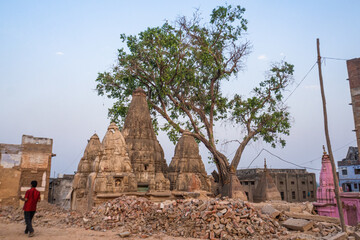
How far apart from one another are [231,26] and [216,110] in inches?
230

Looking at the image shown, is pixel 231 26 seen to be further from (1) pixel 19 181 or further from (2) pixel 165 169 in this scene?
(1) pixel 19 181

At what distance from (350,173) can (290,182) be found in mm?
6504

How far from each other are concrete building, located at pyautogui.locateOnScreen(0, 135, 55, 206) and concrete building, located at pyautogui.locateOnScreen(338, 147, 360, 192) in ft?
101

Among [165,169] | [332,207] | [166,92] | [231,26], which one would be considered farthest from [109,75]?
[332,207]

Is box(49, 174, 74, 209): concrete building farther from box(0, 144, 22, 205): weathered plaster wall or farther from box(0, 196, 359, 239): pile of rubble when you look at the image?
box(0, 196, 359, 239): pile of rubble

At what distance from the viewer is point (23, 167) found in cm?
1869

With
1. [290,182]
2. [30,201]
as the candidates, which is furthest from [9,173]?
[290,182]

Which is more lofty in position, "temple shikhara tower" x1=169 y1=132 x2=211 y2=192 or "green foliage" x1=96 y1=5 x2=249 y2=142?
"green foliage" x1=96 y1=5 x2=249 y2=142

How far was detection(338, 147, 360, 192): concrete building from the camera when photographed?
31.3 metres

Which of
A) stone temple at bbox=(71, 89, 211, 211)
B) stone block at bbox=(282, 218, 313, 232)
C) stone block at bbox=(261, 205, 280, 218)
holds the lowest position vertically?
stone block at bbox=(282, 218, 313, 232)

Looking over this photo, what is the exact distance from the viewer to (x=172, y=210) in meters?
10.2

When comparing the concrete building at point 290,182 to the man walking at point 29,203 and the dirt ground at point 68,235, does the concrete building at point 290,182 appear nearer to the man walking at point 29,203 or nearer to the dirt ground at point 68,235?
the dirt ground at point 68,235

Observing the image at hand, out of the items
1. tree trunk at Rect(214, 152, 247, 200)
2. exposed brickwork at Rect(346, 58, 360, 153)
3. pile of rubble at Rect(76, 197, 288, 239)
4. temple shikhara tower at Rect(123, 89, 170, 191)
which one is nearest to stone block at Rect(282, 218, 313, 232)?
pile of rubble at Rect(76, 197, 288, 239)

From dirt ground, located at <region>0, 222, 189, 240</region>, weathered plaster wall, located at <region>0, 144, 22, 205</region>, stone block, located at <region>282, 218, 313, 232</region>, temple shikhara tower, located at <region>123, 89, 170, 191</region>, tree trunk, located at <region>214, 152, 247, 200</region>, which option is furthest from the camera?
weathered plaster wall, located at <region>0, 144, 22, 205</region>
